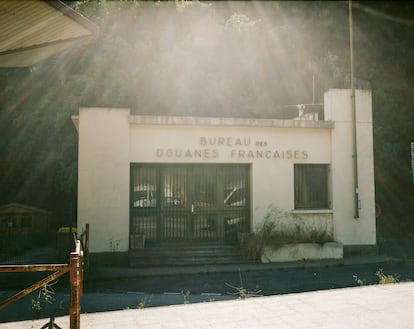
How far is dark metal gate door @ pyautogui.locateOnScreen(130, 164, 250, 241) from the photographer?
12414mm

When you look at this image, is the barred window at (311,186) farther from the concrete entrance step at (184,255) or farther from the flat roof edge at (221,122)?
the concrete entrance step at (184,255)

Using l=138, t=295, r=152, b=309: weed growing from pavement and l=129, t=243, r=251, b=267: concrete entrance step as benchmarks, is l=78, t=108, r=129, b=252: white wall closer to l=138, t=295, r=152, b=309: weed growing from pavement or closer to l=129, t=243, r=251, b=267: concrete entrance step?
l=129, t=243, r=251, b=267: concrete entrance step

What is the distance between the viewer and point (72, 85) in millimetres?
18031

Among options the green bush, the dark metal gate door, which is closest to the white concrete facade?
the green bush

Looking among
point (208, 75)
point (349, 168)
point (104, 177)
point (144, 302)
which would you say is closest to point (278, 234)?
point (349, 168)

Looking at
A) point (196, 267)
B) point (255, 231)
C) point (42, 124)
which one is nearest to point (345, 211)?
point (255, 231)

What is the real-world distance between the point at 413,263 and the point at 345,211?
257 centimetres

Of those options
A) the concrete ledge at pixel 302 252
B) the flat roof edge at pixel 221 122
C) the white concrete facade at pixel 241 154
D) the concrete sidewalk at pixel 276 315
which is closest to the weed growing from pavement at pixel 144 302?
the concrete sidewalk at pixel 276 315

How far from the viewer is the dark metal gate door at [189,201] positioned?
12414 mm

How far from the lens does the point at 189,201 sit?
1266 cm

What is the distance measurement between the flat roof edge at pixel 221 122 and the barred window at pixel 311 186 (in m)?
1.39

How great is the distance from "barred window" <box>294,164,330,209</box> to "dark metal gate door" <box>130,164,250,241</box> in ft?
5.69

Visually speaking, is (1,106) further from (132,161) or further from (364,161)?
(364,161)

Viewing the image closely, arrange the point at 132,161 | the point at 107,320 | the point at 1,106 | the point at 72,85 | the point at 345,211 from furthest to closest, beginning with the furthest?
the point at 1,106 → the point at 72,85 → the point at 345,211 → the point at 132,161 → the point at 107,320
